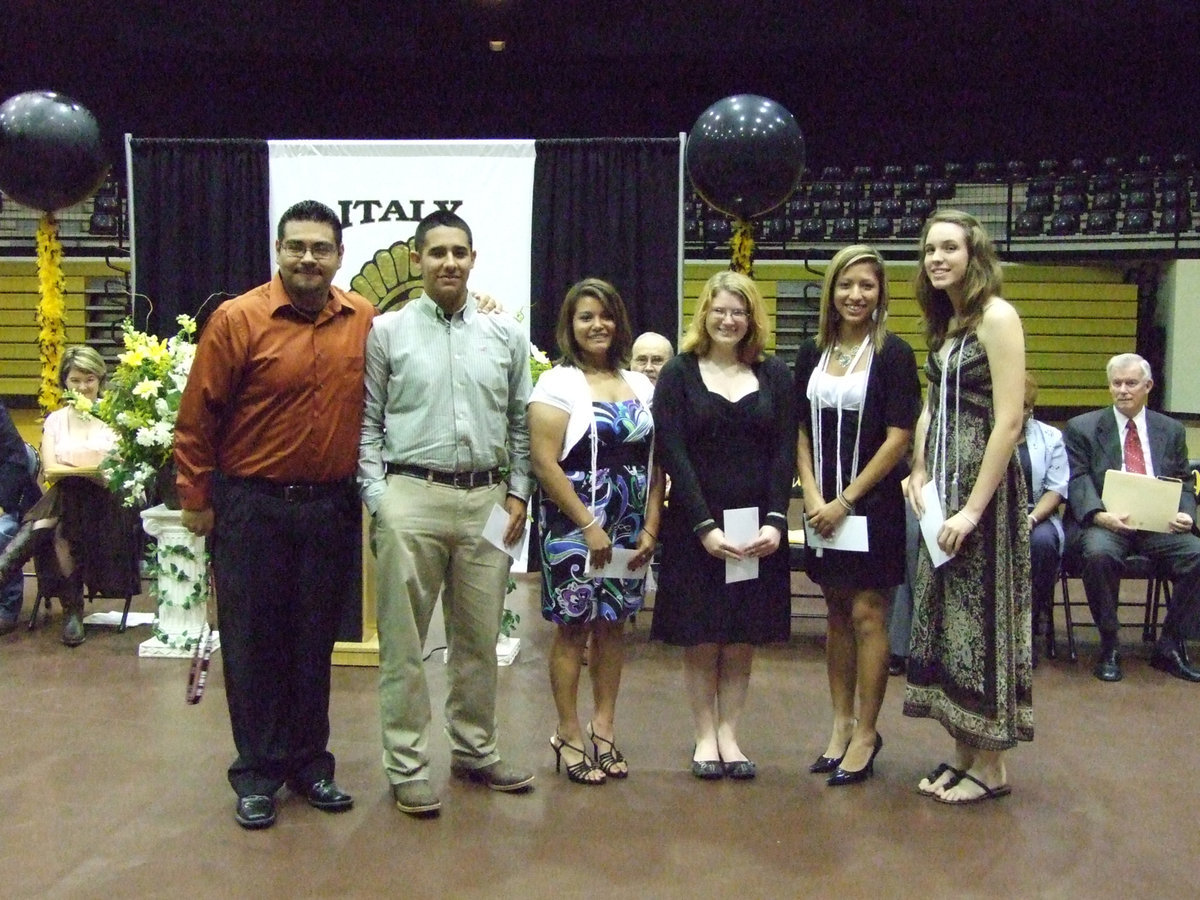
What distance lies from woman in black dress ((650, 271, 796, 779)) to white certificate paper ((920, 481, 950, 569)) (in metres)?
0.38

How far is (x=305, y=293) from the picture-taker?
9.54 feet

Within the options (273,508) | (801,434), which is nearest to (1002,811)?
(801,434)

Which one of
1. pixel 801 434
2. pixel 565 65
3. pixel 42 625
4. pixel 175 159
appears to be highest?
pixel 565 65

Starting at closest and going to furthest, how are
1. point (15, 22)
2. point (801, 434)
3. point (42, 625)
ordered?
point (801, 434) < point (42, 625) < point (15, 22)

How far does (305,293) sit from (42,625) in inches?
129

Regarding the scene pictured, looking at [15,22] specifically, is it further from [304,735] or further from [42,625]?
[304,735]

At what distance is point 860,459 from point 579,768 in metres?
1.19

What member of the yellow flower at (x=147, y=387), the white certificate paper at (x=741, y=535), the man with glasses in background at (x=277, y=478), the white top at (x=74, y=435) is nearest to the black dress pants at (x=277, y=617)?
the man with glasses in background at (x=277, y=478)

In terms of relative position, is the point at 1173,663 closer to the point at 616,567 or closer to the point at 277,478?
the point at 616,567

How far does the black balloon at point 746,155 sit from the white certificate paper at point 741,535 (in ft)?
8.98

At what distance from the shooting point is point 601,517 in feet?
10.3

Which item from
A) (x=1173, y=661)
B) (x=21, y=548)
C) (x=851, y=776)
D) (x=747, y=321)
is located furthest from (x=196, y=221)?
(x=1173, y=661)

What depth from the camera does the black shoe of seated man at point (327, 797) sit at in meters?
2.97

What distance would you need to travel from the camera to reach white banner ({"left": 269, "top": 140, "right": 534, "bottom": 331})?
6.13 meters
